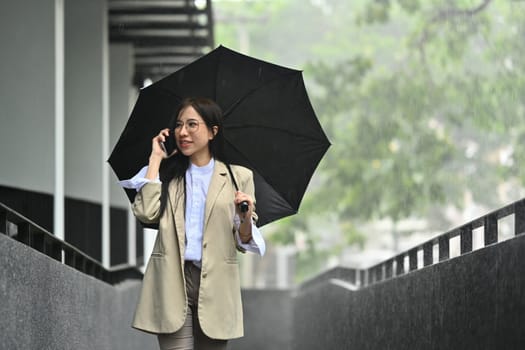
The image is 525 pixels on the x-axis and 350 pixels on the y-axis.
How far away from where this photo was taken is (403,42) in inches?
1449

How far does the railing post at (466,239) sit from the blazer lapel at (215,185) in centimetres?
136

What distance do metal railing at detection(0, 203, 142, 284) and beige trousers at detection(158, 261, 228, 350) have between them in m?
1.08

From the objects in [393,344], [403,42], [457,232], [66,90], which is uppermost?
[403,42]

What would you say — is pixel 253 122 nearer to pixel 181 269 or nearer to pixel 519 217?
pixel 181 269

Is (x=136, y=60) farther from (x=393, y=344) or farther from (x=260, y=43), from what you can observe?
(x=260, y=43)

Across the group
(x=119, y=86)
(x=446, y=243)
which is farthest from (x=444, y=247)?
(x=119, y=86)

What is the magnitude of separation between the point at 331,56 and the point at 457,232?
36762mm

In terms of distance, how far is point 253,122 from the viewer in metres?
6.78

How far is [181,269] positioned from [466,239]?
1631 mm

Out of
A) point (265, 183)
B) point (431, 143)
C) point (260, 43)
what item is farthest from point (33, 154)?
point (260, 43)

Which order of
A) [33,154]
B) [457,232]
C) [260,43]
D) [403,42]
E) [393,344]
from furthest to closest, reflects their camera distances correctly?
[260,43] < [403,42] < [33,154] < [393,344] < [457,232]

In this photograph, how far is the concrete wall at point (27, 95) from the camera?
1066 cm

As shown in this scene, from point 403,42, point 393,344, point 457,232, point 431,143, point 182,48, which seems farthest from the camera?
point 403,42

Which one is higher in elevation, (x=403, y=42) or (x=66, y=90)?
(x=403, y=42)
